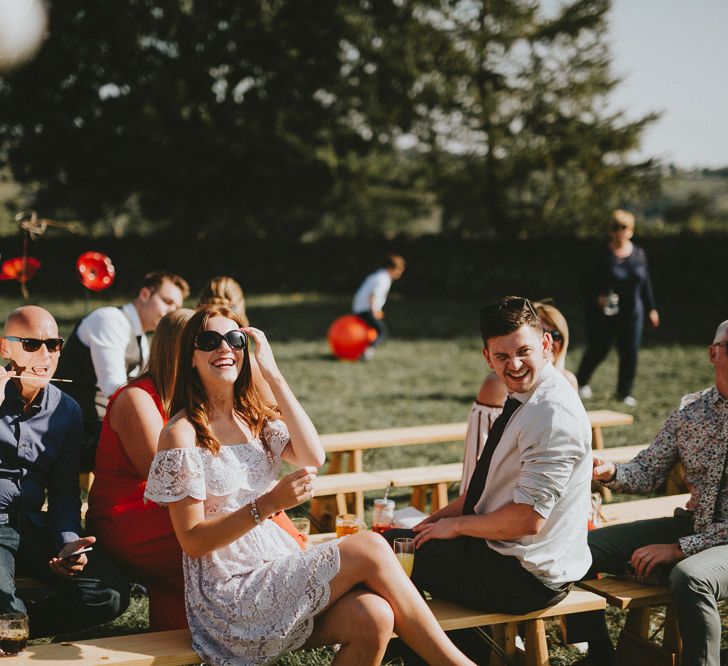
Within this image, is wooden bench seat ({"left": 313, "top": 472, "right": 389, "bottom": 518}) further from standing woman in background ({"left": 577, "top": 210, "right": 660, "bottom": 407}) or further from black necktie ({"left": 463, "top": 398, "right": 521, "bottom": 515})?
standing woman in background ({"left": 577, "top": 210, "right": 660, "bottom": 407})

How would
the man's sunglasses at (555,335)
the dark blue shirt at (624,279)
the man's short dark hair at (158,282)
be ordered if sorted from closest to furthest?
1. the man's sunglasses at (555,335)
2. the man's short dark hair at (158,282)
3. the dark blue shirt at (624,279)

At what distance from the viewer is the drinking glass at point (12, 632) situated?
309 cm

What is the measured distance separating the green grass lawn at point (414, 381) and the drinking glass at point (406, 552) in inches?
35.4

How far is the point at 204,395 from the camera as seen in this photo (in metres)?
3.48

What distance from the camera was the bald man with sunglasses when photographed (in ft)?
12.0

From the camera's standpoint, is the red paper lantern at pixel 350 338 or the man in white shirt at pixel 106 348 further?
the red paper lantern at pixel 350 338

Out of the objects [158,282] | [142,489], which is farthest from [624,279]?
[142,489]

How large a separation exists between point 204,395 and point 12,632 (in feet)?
3.61

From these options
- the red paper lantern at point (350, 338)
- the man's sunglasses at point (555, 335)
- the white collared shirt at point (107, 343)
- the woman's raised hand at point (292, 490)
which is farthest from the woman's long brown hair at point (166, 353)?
the red paper lantern at point (350, 338)

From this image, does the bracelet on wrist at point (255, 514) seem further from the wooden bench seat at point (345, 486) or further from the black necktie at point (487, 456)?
the wooden bench seat at point (345, 486)

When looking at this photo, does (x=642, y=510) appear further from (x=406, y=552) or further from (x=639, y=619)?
(x=406, y=552)

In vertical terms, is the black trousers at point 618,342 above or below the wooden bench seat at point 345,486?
above

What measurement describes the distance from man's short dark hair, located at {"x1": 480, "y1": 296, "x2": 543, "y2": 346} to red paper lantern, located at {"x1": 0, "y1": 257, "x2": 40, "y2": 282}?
3.07 m

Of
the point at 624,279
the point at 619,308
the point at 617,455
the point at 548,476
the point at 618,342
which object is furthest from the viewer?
the point at 618,342
